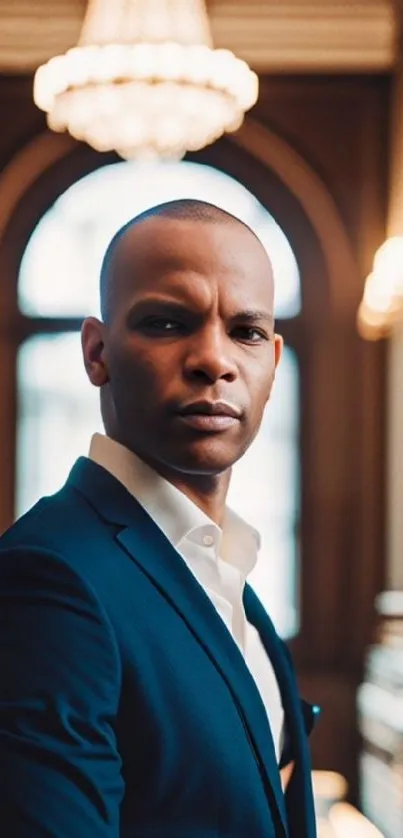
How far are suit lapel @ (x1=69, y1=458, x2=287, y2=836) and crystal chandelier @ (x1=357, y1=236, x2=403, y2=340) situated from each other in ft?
15.2

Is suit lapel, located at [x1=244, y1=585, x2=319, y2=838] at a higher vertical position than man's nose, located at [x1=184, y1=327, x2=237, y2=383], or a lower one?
lower

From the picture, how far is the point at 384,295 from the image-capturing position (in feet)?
19.3

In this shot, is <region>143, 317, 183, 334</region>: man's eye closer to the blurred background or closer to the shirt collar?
the shirt collar

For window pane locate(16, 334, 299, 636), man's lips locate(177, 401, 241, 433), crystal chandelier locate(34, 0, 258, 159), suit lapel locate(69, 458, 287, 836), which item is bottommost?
suit lapel locate(69, 458, 287, 836)

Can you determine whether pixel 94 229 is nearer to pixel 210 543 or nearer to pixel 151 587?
pixel 210 543

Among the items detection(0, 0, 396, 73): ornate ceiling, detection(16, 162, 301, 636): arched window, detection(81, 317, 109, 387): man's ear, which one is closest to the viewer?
detection(81, 317, 109, 387): man's ear

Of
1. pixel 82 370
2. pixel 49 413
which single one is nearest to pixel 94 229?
pixel 82 370

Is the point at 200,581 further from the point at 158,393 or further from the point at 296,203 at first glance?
the point at 296,203

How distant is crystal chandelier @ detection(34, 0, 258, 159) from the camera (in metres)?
4.21

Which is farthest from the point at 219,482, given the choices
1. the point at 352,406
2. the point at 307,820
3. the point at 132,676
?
the point at 352,406

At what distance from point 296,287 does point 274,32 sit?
4.49 ft

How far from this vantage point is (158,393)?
946 millimetres

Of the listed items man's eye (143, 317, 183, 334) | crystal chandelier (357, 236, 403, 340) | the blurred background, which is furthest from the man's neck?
the blurred background

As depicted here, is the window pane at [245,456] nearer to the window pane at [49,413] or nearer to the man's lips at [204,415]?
the window pane at [49,413]
